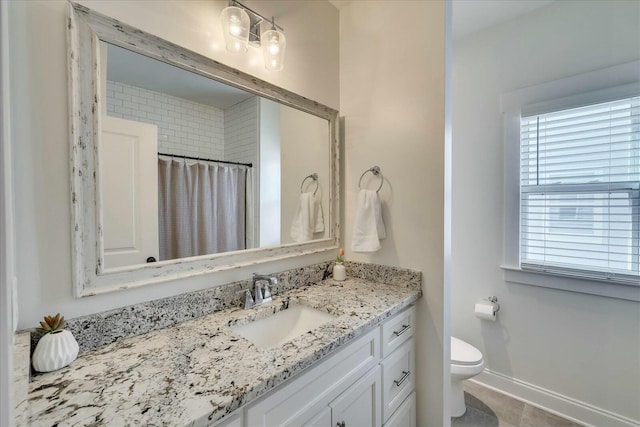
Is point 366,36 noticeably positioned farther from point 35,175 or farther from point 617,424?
point 617,424

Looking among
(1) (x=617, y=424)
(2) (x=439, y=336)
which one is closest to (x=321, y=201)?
(2) (x=439, y=336)

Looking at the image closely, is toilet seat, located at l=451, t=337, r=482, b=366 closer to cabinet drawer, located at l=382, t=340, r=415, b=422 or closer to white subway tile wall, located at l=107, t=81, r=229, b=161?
cabinet drawer, located at l=382, t=340, r=415, b=422

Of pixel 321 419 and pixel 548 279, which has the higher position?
pixel 548 279

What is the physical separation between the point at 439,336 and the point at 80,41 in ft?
6.23

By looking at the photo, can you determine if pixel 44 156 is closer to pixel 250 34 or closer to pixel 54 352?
pixel 54 352

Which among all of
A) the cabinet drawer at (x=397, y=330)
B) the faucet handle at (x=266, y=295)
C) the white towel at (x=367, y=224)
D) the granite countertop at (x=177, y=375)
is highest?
the white towel at (x=367, y=224)

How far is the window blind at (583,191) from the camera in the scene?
158cm

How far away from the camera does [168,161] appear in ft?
3.44

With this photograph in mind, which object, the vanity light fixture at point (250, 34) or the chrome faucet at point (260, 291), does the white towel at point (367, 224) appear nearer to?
the chrome faucet at point (260, 291)

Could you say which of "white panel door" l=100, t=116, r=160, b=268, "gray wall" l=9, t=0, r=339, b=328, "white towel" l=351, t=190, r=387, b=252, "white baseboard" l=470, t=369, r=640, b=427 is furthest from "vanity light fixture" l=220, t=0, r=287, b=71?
"white baseboard" l=470, t=369, r=640, b=427

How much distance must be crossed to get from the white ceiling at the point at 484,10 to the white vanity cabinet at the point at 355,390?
1.99 metres

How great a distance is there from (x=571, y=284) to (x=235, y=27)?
243 cm

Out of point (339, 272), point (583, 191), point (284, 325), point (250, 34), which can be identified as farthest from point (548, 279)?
point (250, 34)

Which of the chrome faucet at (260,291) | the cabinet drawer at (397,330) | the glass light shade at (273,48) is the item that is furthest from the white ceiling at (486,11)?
the chrome faucet at (260,291)
